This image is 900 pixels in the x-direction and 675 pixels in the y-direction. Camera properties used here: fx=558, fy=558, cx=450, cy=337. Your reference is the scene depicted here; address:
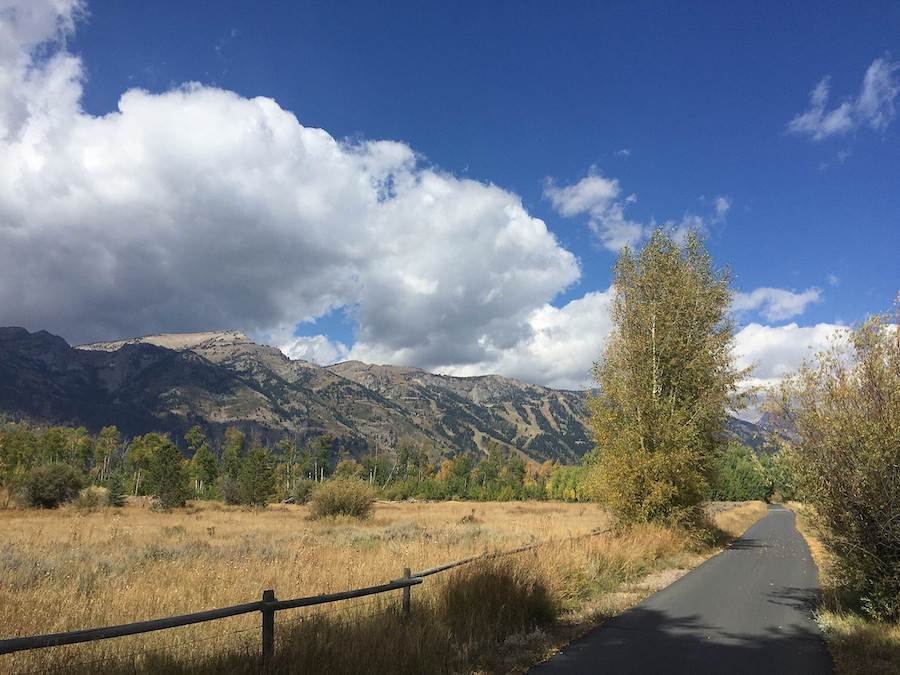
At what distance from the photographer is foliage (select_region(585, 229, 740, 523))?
20.6 meters

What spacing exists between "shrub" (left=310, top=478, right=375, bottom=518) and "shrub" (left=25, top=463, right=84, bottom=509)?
25.2 meters

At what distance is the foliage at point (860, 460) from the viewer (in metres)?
8.92

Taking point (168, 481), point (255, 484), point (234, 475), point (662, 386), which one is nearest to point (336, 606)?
point (662, 386)

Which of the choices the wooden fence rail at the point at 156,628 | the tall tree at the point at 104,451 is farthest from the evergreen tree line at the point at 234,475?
the wooden fence rail at the point at 156,628

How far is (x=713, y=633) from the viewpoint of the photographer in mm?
9219

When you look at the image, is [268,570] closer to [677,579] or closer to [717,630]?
[717,630]

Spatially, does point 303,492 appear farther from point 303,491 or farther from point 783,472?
point 783,472

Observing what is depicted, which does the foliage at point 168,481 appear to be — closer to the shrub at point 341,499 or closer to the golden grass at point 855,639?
the shrub at point 341,499

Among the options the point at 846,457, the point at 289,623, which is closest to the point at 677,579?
the point at 846,457

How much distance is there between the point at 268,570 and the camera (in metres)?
12.1

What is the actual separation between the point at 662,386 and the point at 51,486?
163ft

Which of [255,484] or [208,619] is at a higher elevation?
[255,484]

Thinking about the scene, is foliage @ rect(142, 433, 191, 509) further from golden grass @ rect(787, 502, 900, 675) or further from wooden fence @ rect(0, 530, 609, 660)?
golden grass @ rect(787, 502, 900, 675)

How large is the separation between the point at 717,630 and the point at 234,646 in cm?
771
